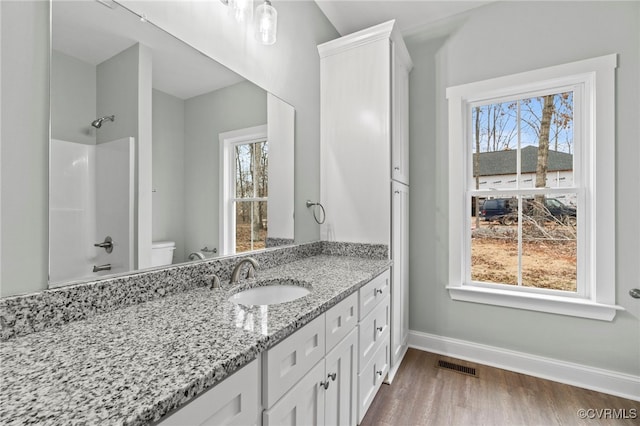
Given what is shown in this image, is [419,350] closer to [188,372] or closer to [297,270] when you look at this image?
[297,270]

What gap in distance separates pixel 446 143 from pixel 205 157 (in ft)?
6.50

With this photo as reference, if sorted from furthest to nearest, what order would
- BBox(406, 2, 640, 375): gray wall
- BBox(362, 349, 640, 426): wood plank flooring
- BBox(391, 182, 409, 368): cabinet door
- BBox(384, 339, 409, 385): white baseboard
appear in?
1. BBox(391, 182, 409, 368): cabinet door
2. BBox(384, 339, 409, 385): white baseboard
3. BBox(406, 2, 640, 375): gray wall
4. BBox(362, 349, 640, 426): wood plank flooring

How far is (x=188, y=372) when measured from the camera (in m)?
0.56

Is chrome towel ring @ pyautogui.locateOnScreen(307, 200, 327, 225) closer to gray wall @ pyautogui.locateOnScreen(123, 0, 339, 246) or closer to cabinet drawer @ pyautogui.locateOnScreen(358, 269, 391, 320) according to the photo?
gray wall @ pyautogui.locateOnScreen(123, 0, 339, 246)

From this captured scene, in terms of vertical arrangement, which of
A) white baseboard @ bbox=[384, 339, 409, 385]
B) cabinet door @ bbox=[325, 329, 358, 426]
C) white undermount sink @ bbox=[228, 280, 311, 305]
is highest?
white undermount sink @ bbox=[228, 280, 311, 305]

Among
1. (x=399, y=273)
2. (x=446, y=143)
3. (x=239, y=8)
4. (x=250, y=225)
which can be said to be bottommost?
(x=399, y=273)

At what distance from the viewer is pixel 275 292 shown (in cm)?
138

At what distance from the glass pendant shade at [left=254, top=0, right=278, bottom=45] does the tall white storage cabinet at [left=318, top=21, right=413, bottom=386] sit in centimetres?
74

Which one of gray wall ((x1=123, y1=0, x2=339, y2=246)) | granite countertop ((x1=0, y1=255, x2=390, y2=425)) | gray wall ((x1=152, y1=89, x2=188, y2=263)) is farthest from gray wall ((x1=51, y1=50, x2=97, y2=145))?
granite countertop ((x1=0, y1=255, x2=390, y2=425))

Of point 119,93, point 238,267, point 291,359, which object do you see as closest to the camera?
point 291,359

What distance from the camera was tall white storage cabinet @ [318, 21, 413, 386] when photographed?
2002mm

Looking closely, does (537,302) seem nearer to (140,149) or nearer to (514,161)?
(514,161)

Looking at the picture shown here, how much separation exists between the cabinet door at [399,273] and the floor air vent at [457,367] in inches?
11.6

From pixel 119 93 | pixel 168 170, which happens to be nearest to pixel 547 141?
pixel 168 170
